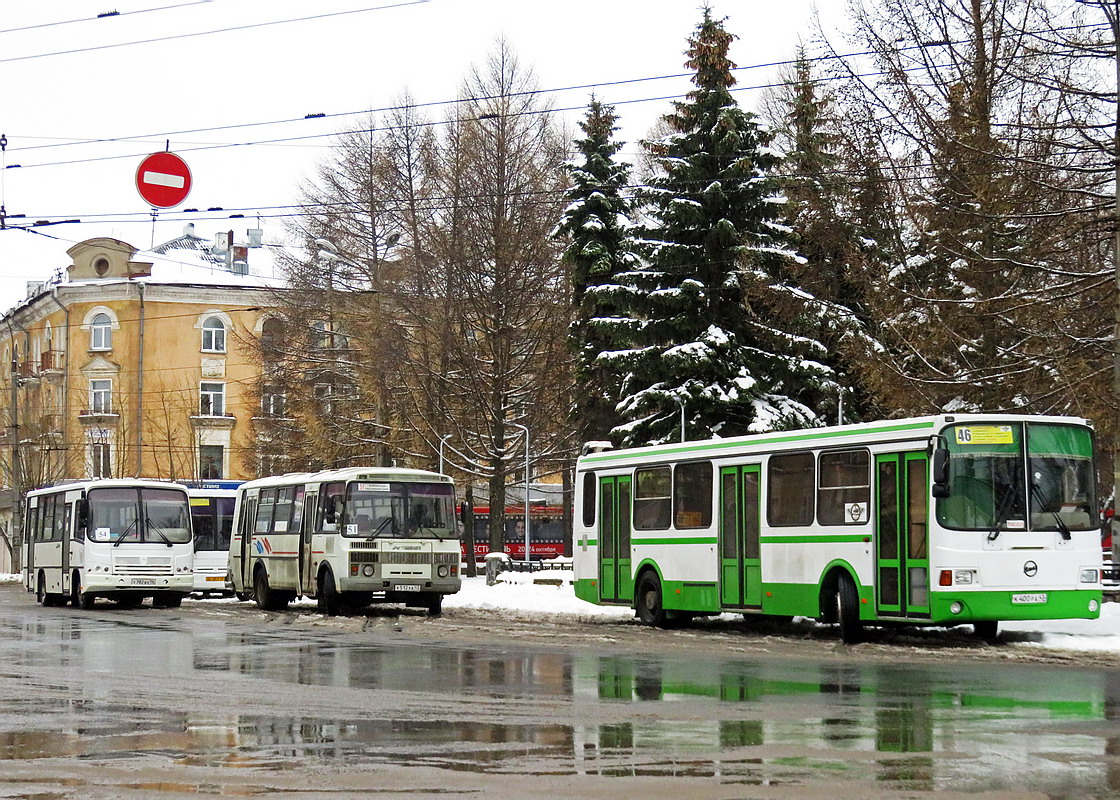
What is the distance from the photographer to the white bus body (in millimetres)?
44469

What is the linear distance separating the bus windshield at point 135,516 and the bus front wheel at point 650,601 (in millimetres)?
14220

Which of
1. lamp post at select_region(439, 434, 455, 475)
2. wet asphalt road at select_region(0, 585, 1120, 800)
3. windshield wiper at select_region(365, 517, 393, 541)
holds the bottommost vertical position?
wet asphalt road at select_region(0, 585, 1120, 800)

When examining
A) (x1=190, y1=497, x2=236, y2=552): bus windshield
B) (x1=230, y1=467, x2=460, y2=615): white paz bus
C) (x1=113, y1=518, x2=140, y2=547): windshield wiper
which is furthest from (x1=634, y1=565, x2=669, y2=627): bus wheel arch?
(x1=190, y1=497, x2=236, y2=552): bus windshield

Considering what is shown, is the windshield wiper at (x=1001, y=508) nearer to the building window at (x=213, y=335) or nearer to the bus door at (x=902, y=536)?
the bus door at (x=902, y=536)

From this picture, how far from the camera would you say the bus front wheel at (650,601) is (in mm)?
25594

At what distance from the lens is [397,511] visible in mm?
30219

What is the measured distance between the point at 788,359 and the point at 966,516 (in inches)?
837

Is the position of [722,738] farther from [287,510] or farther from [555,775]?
[287,510]

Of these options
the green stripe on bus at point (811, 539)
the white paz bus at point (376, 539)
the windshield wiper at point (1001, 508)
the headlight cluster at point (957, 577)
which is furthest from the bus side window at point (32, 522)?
the windshield wiper at point (1001, 508)

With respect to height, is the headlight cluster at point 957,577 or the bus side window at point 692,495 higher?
the bus side window at point 692,495

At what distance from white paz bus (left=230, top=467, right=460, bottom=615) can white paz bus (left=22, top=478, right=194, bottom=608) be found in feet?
18.1

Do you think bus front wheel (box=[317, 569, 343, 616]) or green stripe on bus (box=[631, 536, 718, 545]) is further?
bus front wheel (box=[317, 569, 343, 616])

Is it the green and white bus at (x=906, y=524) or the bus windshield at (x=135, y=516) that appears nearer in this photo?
the green and white bus at (x=906, y=524)

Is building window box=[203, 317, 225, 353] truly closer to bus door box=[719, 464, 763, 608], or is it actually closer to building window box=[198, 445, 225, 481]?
building window box=[198, 445, 225, 481]
